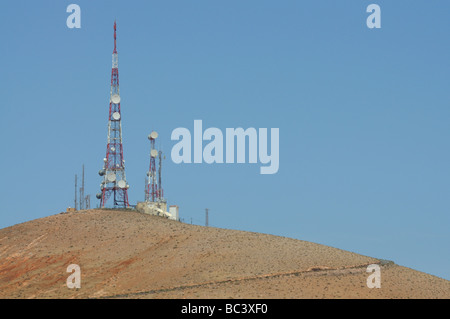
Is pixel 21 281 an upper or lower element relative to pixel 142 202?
lower

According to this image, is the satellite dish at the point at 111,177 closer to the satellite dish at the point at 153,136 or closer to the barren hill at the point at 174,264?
the barren hill at the point at 174,264

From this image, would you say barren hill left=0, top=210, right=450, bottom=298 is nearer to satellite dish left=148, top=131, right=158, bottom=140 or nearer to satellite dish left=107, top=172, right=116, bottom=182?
satellite dish left=107, top=172, right=116, bottom=182

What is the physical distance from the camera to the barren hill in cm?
6944

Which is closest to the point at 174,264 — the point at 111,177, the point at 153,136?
the point at 111,177

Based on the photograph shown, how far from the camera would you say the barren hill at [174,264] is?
6944 centimetres

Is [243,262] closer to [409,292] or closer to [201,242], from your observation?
[201,242]

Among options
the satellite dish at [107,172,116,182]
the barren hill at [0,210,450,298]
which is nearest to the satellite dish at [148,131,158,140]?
the satellite dish at [107,172,116,182]

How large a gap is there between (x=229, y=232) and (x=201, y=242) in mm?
4626

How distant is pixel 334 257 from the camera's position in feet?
257

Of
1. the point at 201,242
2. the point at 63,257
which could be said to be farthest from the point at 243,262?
the point at 63,257

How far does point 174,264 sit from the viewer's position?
76.7 metres

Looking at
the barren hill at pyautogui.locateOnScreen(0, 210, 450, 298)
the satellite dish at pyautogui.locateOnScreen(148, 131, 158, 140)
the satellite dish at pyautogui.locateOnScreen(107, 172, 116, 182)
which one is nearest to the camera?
the barren hill at pyautogui.locateOnScreen(0, 210, 450, 298)

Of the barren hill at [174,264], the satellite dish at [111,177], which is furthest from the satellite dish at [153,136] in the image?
the barren hill at [174,264]

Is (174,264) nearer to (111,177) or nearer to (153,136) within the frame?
(111,177)
